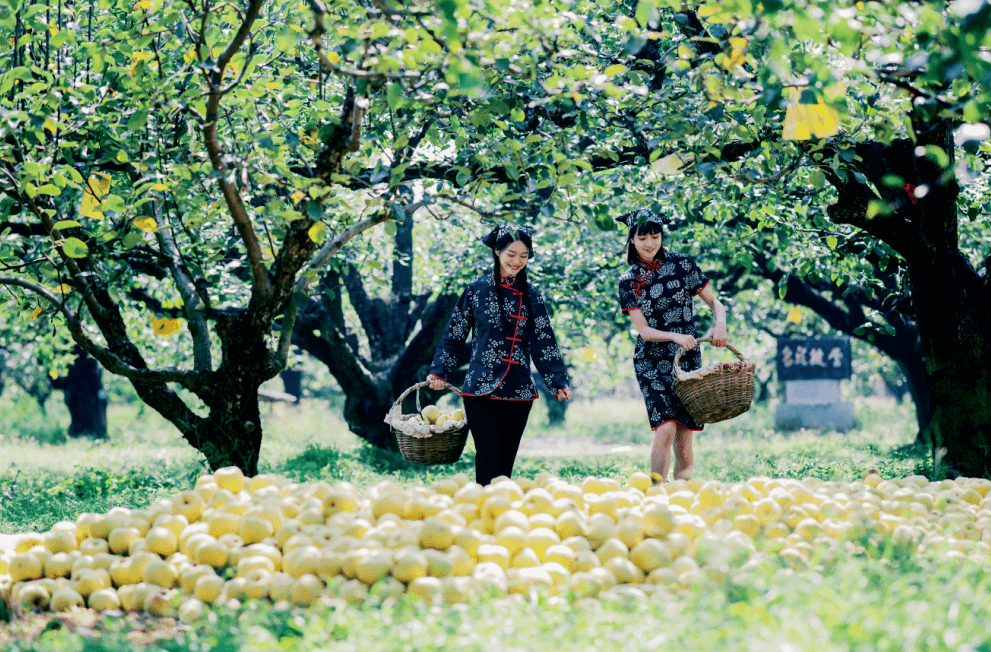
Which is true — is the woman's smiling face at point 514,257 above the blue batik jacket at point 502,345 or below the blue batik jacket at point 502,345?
above

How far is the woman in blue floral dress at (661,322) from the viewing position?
5.10 metres

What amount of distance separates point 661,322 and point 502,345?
1051 millimetres

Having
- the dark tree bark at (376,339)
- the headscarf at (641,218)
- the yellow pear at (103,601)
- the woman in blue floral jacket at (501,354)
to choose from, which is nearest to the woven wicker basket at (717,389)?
the woman in blue floral jacket at (501,354)

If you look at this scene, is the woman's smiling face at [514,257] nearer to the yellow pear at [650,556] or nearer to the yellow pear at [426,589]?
the yellow pear at [650,556]

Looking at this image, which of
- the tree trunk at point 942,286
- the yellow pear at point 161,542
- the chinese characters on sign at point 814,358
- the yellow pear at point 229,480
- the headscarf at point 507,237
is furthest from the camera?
the chinese characters on sign at point 814,358

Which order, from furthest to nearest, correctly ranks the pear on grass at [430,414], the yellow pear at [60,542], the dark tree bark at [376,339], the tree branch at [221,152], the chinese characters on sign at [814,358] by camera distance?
the chinese characters on sign at [814,358] < the dark tree bark at [376,339] < the pear on grass at [430,414] < the tree branch at [221,152] < the yellow pear at [60,542]

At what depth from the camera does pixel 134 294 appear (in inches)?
390

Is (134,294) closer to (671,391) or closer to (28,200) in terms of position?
(28,200)

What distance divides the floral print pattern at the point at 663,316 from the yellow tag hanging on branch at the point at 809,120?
2297mm

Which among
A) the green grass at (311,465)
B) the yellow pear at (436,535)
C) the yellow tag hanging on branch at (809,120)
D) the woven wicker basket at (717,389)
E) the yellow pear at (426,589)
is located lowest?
the green grass at (311,465)

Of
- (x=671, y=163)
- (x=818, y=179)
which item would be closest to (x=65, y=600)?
(x=671, y=163)

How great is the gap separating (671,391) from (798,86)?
2364 millimetres

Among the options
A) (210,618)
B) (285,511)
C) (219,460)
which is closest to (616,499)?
(285,511)

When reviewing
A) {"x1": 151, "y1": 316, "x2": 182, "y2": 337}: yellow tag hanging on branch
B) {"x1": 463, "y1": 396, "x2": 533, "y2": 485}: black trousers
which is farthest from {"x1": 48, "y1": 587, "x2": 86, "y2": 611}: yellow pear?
{"x1": 151, "y1": 316, "x2": 182, "y2": 337}: yellow tag hanging on branch
